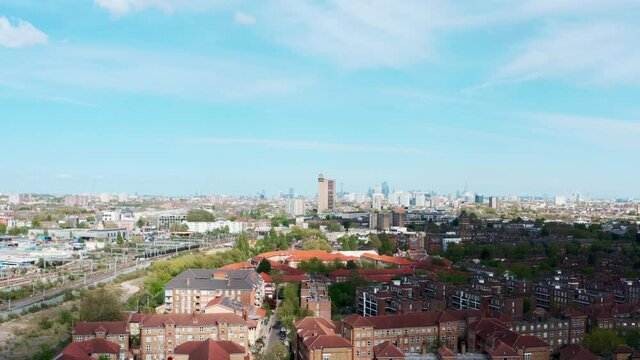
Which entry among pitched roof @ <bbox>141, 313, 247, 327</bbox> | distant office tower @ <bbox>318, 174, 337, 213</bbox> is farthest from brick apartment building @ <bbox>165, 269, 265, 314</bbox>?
distant office tower @ <bbox>318, 174, 337, 213</bbox>

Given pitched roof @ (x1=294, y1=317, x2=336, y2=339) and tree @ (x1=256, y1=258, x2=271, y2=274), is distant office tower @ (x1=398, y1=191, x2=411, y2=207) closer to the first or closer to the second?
tree @ (x1=256, y1=258, x2=271, y2=274)

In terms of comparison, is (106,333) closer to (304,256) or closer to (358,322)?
(358,322)

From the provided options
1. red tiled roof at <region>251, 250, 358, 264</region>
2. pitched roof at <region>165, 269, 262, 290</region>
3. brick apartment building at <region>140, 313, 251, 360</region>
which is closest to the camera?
brick apartment building at <region>140, 313, 251, 360</region>

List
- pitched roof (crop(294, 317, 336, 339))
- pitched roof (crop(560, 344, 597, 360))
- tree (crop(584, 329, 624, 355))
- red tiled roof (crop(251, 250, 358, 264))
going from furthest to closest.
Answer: red tiled roof (crop(251, 250, 358, 264))
tree (crop(584, 329, 624, 355))
pitched roof (crop(294, 317, 336, 339))
pitched roof (crop(560, 344, 597, 360))

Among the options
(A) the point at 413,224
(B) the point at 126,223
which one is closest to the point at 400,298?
(A) the point at 413,224

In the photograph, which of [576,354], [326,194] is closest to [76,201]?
[326,194]
